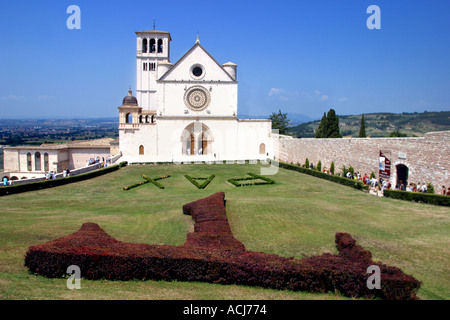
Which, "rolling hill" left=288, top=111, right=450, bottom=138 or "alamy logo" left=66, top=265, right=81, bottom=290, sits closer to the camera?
"alamy logo" left=66, top=265, right=81, bottom=290

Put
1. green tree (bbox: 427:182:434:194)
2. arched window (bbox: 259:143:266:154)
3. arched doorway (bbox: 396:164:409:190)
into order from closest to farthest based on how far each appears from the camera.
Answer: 1. green tree (bbox: 427:182:434:194)
2. arched doorway (bbox: 396:164:409:190)
3. arched window (bbox: 259:143:266:154)

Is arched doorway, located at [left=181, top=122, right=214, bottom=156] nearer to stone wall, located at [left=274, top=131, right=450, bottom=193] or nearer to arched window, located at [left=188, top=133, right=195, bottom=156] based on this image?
arched window, located at [left=188, top=133, right=195, bottom=156]

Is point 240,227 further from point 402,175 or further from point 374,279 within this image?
point 402,175

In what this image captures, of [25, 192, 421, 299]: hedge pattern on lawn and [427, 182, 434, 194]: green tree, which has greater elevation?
[427, 182, 434, 194]: green tree

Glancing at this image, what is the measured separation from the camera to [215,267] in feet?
28.3

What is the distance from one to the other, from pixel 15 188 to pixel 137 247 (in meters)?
17.5

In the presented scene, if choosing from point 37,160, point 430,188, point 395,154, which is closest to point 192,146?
point 37,160

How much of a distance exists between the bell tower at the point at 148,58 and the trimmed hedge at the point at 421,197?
41128 mm

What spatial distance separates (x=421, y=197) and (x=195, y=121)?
29.6 meters

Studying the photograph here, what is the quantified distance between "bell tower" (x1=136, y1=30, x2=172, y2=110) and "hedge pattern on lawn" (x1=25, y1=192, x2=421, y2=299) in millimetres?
48058

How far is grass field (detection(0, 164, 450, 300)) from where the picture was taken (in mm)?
8094

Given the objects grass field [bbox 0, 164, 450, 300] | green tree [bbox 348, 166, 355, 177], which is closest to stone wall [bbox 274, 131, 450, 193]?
green tree [bbox 348, 166, 355, 177]

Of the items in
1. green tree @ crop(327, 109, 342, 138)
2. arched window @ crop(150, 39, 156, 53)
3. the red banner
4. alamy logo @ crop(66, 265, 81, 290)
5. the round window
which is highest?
arched window @ crop(150, 39, 156, 53)
